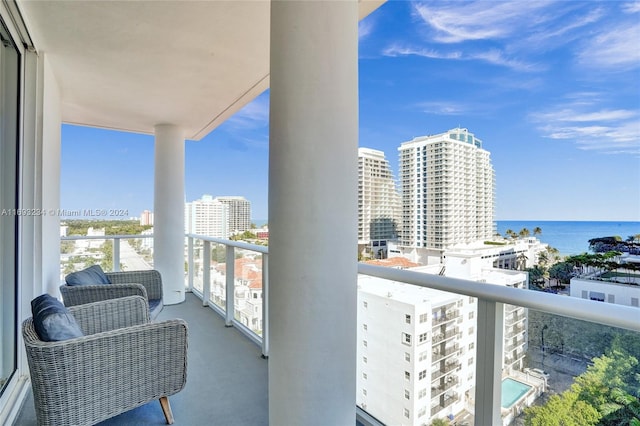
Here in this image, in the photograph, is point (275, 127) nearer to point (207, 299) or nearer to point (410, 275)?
point (410, 275)

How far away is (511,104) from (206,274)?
531 centimetres

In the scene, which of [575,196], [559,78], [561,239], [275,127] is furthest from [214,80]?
[559,78]

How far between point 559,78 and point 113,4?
469cm

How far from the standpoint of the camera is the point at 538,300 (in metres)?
1.14

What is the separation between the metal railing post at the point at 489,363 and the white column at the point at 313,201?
1.73 feet

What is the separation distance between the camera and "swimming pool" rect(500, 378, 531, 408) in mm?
1215

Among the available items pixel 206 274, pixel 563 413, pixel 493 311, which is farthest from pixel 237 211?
pixel 563 413

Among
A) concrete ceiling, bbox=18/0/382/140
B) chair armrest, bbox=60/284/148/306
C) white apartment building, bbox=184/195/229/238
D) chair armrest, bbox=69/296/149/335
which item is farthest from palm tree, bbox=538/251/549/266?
white apartment building, bbox=184/195/229/238

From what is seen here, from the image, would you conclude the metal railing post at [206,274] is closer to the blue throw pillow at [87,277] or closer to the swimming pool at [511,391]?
the blue throw pillow at [87,277]

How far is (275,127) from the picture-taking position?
1.40 meters

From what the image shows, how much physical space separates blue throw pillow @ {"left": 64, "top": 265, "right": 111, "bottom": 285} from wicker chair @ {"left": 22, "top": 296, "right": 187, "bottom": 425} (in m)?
0.79

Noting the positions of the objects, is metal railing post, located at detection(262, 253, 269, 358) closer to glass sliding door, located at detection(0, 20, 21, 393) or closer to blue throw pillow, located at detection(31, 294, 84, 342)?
blue throw pillow, located at detection(31, 294, 84, 342)

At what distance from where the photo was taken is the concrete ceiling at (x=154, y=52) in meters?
2.30

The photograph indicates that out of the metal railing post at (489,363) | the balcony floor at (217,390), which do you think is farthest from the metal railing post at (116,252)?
the metal railing post at (489,363)
